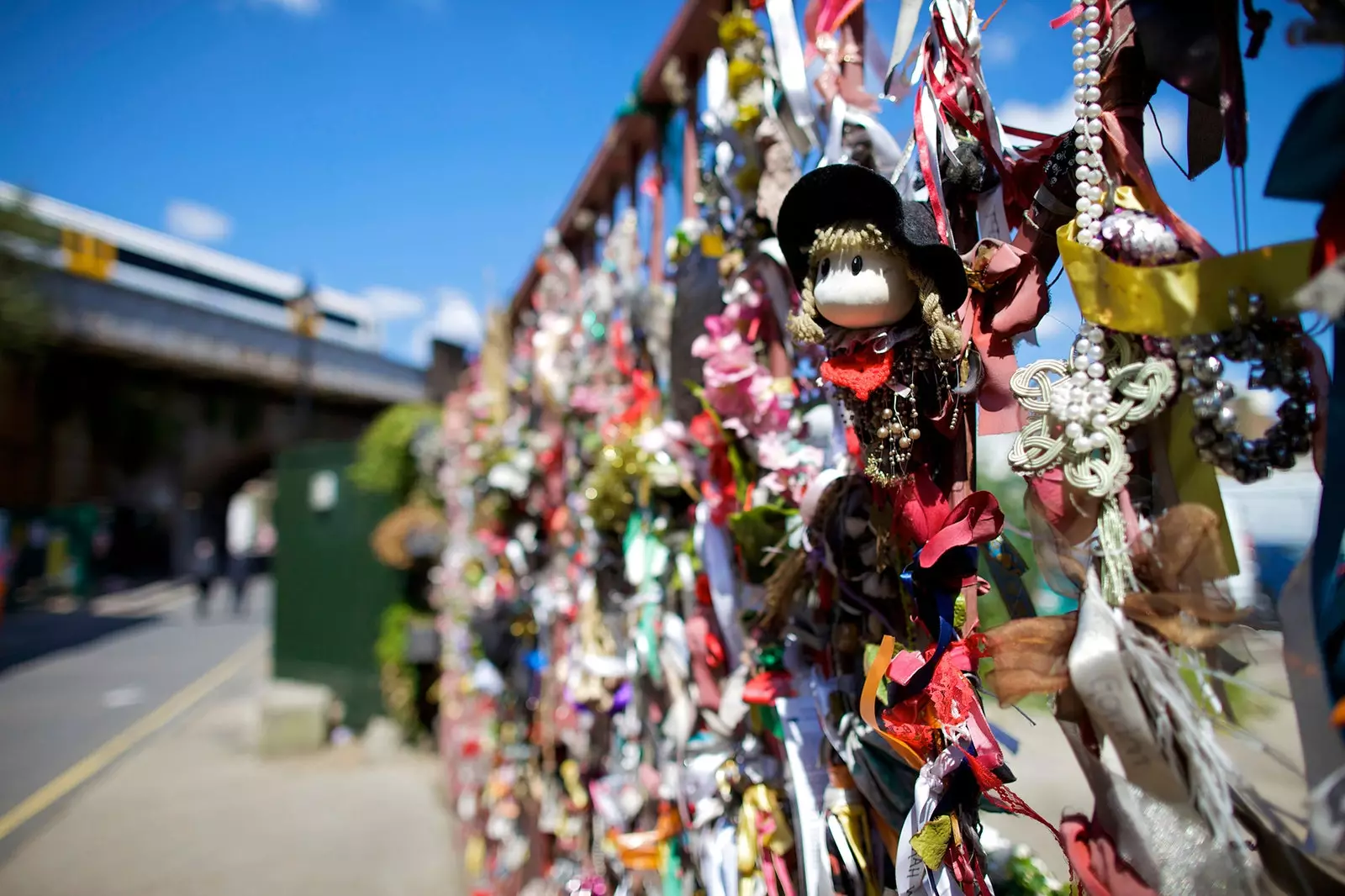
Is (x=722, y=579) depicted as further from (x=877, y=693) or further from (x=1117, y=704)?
(x=1117, y=704)

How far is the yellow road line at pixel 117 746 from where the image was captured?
4.54 metres

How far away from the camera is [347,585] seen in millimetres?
6176

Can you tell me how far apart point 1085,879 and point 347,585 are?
624cm

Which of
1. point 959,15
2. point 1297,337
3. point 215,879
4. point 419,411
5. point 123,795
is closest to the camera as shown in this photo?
point 1297,337

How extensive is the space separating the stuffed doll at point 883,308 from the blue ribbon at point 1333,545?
27 cm

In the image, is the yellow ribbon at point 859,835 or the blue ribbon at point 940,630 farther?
the yellow ribbon at point 859,835

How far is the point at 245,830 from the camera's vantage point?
4191mm

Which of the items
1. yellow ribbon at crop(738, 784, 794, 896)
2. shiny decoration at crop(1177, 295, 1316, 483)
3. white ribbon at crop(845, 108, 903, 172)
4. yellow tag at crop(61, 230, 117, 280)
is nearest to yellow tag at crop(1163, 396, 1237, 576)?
shiny decoration at crop(1177, 295, 1316, 483)

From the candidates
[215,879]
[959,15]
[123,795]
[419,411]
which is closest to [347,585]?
[419,411]

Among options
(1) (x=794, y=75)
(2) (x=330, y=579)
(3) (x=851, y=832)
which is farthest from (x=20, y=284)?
(3) (x=851, y=832)

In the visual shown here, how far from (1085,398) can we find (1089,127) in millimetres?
216

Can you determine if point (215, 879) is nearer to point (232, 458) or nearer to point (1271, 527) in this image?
point (1271, 527)

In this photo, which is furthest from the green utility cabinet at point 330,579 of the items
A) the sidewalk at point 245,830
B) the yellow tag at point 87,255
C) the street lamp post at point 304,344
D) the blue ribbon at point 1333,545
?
the street lamp post at point 304,344

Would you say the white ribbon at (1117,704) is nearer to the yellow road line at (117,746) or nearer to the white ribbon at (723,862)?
the white ribbon at (723,862)
